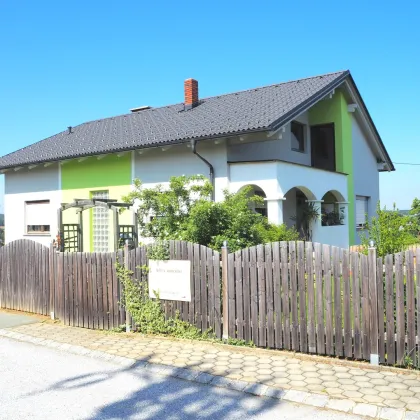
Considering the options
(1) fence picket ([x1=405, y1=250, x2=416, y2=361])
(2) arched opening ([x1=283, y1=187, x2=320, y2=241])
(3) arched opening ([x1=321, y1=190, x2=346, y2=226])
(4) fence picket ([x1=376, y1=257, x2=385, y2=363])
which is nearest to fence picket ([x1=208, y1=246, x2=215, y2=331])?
(4) fence picket ([x1=376, y1=257, x2=385, y2=363])

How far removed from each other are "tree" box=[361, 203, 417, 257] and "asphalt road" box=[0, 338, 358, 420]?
3.20 m

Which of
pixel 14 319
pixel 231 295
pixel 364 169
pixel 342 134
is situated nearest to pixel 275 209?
pixel 231 295

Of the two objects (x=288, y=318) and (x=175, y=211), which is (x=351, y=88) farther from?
(x=288, y=318)

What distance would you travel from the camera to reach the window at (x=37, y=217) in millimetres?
18703

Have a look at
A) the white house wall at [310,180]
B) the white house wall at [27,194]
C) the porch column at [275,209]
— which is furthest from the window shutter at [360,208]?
the white house wall at [27,194]

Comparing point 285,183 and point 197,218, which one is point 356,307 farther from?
point 285,183

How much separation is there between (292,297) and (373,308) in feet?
3.52

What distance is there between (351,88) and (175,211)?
10.9m

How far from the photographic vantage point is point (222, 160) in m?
13.3

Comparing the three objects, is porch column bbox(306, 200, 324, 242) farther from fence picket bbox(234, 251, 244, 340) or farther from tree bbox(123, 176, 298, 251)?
fence picket bbox(234, 251, 244, 340)

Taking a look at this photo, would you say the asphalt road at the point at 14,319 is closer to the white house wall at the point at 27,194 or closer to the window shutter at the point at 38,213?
the white house wall at the point at 27,194

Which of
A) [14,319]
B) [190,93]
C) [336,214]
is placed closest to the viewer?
[14,319]

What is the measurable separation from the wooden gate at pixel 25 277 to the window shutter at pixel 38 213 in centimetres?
834

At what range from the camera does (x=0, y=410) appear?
4602 mm
